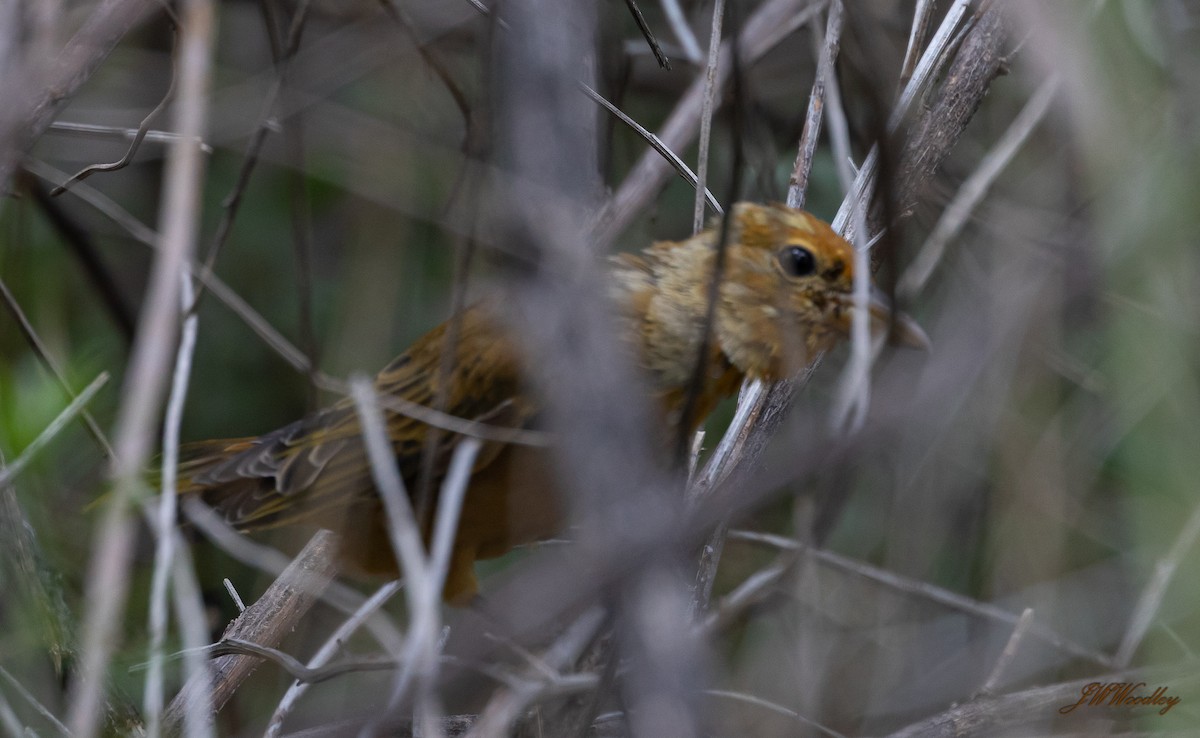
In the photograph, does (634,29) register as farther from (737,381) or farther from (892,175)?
(892,175)

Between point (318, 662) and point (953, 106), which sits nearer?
point (953, 106)

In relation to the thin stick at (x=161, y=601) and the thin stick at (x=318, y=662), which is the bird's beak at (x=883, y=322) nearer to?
the thin stick at (x=318, y=662)

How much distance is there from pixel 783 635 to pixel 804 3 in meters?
2.03

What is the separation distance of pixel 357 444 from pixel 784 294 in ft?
4.52

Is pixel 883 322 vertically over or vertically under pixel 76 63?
under

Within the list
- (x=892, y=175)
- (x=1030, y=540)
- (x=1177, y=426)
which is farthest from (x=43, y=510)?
(x=1030, y=540)

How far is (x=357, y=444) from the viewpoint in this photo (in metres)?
3.42

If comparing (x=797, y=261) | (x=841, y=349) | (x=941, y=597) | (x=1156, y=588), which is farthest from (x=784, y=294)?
(x=841, y=349)

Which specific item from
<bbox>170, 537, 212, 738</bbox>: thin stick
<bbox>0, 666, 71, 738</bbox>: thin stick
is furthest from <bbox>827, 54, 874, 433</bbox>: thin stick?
<bbox>0, 666, 71, 738</bbox>: thin stick

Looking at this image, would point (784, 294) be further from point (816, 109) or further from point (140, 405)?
point (140, 405)

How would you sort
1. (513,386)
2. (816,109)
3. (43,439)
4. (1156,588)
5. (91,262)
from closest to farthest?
1. (43,439)
2. (1156,588)
3. (816,109)
4. (513,386)
5. (91,262)

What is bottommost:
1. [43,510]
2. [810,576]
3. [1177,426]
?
[810,576]

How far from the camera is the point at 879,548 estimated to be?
4.18 meters
